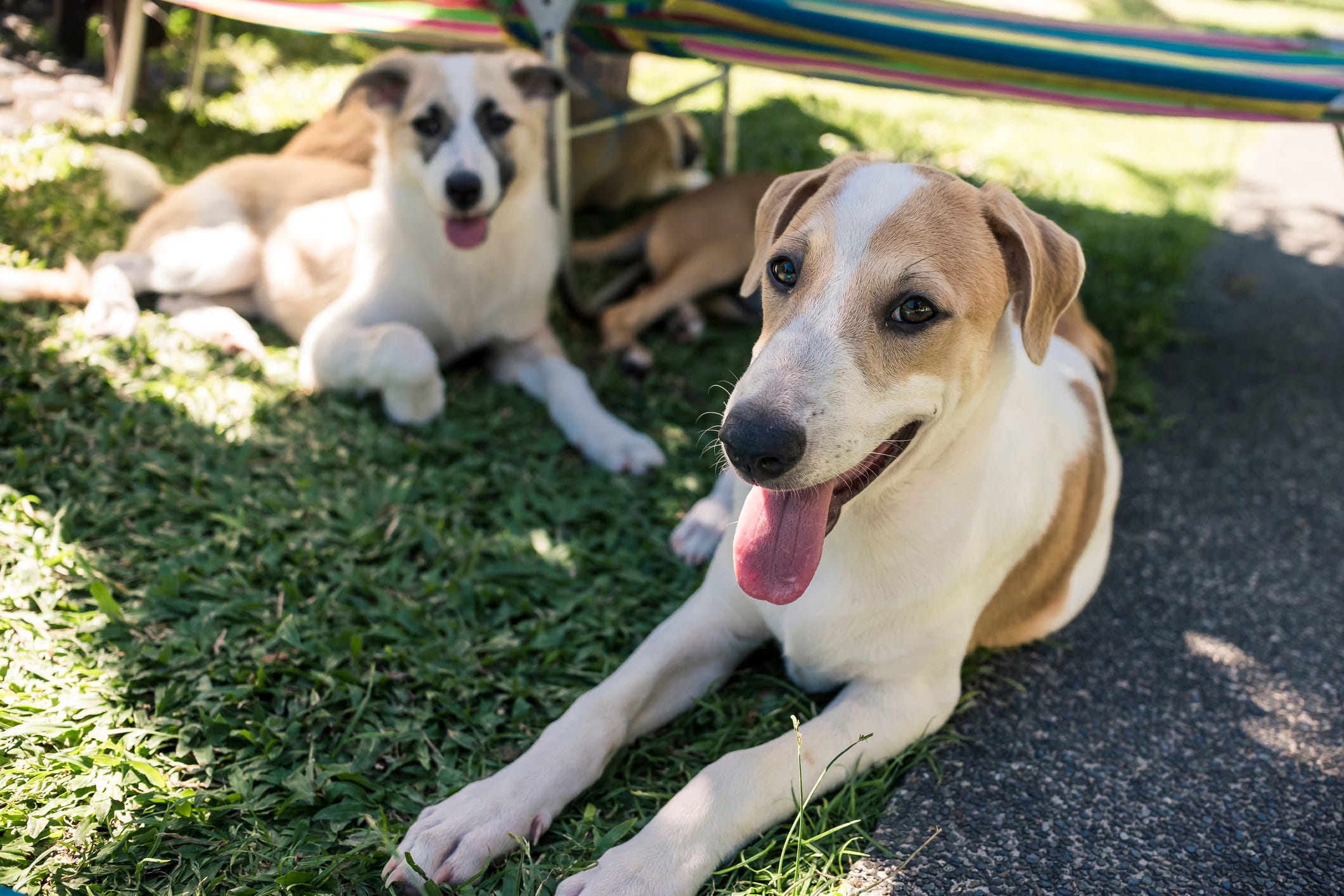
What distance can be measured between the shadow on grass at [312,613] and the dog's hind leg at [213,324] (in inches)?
4.2

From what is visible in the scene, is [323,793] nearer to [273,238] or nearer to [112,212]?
[273,238]

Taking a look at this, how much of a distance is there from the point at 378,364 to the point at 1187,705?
285cm

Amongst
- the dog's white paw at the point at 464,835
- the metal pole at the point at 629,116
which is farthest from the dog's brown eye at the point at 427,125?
the dog's white paw at the point at 464,835

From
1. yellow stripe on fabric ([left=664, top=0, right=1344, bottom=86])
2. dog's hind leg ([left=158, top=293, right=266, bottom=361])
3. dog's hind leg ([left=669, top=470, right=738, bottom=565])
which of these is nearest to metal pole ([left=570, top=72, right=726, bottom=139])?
yellow stripe on fabric ([left=664, top=0, right=1344, bottom=86])

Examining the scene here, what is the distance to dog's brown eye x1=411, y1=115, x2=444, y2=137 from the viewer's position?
3.83m

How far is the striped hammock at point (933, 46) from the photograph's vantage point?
13.4 ft

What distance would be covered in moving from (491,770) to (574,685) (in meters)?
0.36

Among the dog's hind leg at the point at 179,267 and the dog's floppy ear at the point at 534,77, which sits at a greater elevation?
the dog's floppy ear at the point at 534,77

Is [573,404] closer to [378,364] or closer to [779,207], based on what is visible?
[378,364]

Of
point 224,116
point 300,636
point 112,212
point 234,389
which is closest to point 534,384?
point 234,389

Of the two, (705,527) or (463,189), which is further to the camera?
(463,189)

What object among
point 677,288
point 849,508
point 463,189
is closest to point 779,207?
point 849,508

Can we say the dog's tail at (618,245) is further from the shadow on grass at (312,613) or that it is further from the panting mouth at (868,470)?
the panting mouth at (868,470)

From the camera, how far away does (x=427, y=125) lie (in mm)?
3848
